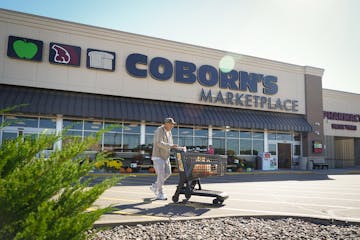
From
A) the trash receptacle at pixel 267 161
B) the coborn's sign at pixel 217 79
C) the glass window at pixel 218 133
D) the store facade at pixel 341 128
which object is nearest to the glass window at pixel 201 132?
the glass window at pixel 218 133

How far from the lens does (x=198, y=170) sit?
6781 mm

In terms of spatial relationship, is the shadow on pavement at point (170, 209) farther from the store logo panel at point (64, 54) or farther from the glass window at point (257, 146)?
the glass window at point (257, 146)

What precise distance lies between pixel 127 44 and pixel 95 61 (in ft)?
8.28

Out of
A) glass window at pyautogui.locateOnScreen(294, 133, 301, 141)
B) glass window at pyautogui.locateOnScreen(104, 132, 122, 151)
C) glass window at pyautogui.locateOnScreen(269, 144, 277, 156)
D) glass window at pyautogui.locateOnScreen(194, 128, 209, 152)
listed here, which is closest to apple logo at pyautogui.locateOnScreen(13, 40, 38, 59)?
glass window at pyautogui.locateOnScreen(104, 132, 122, 151)

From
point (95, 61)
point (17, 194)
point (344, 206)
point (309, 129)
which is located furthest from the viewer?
point (309, 129)

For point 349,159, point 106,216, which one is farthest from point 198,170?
point 349,159

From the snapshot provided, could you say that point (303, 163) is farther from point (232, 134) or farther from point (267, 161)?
point (232, 134)

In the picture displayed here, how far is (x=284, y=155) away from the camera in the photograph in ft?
85.1

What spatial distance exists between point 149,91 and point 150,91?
7 cm

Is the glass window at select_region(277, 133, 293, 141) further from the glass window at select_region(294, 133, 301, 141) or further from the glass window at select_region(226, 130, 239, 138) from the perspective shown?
the glass window at select_region(226, 130, 239, 138)

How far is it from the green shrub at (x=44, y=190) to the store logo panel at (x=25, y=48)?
57.8 ft

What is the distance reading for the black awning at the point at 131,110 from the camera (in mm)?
16938

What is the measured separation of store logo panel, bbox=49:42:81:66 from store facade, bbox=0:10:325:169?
0.19ft

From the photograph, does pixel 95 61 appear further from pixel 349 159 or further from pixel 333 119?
pixel 349 159
